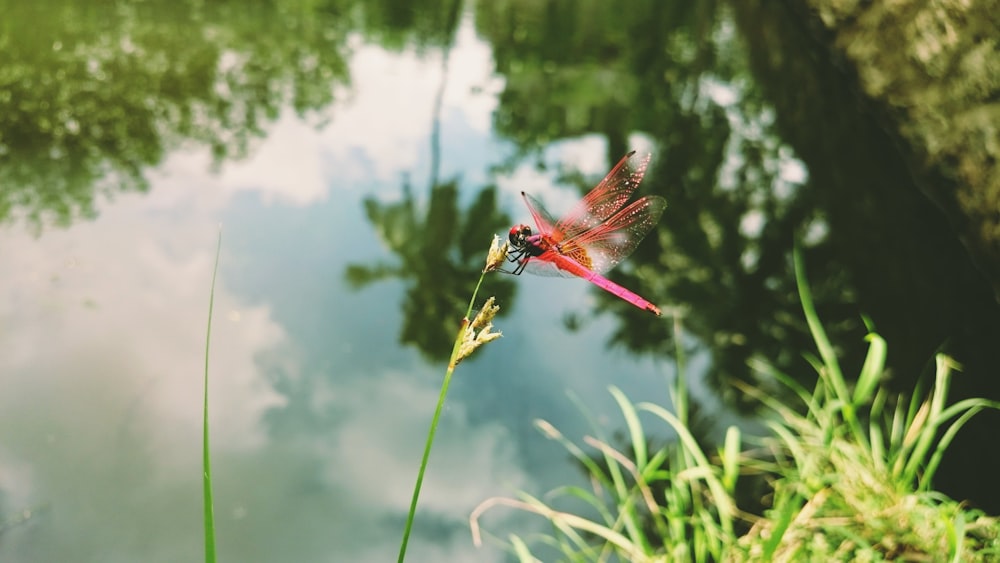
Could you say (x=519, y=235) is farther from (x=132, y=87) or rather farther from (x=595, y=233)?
(x=132, y=87)

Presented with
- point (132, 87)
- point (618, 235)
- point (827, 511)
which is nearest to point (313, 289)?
point (827, 511)

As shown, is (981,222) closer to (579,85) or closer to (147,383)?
(147,383)

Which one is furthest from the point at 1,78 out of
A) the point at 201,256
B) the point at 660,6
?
the point at 660,6

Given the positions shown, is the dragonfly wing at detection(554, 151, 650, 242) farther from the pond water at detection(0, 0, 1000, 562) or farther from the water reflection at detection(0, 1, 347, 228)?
the water reflection at detection(0, 1, 347, 228)

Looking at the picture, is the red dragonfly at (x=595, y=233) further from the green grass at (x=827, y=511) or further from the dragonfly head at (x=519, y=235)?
the green grass at (x=827, y=511)

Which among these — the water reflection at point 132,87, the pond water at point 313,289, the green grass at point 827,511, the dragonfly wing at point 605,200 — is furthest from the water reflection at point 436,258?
the dragonfly wing at point 605,200
